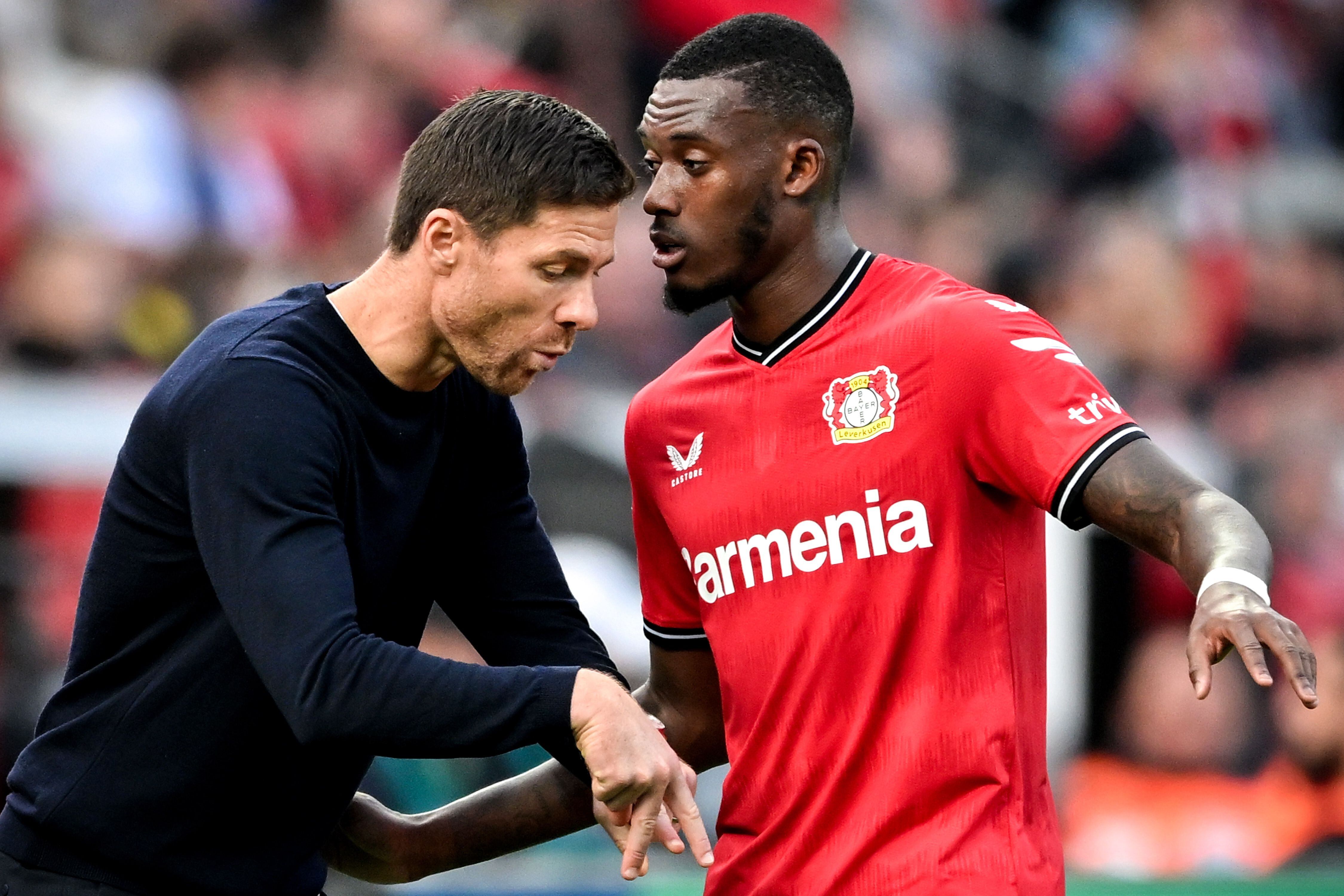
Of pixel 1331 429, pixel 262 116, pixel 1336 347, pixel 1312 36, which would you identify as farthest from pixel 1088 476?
pixel 1312 36

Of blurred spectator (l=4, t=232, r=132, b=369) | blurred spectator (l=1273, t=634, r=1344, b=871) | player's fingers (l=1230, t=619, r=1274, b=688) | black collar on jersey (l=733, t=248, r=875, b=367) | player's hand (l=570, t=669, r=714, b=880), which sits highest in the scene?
black collar on jersey (l=733, t=248, r=875, b=367)

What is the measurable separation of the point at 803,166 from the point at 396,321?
3.06ft

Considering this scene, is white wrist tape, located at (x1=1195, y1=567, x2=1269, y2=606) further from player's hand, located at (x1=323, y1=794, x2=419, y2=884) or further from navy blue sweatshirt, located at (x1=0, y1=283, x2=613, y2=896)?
player's hand, located at (x1=323, y1=794, x2=419, y2=884)

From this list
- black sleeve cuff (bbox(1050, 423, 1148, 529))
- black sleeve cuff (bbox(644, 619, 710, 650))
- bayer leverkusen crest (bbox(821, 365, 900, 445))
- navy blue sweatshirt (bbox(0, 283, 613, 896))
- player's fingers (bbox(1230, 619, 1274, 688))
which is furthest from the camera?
black sleeve cuff (bbox(644, 619, 710, 650))

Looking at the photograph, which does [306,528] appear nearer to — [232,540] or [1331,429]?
[232,540]

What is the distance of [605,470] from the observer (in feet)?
24.8

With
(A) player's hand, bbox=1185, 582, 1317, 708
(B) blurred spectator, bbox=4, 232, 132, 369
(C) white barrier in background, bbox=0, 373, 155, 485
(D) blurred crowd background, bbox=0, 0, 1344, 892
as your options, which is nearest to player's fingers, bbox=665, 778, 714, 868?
(A) player's hand, bbox=1185, 582, 1317, 708

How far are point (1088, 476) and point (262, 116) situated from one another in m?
6.35

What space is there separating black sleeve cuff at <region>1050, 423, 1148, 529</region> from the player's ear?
2.90 ft

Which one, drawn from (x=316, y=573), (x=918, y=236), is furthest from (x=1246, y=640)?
(x=918, y=236)

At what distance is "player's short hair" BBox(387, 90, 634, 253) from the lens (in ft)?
11.0

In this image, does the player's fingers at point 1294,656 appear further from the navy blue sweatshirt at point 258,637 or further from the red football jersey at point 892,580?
the navy blue sweatshirt at point 258,637

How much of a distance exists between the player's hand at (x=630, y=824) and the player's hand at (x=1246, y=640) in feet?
3.04

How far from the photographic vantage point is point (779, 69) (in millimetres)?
3785
